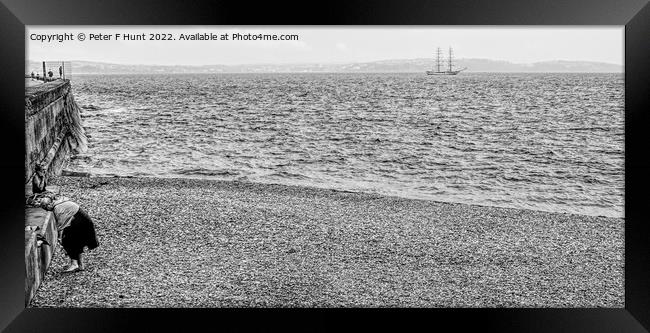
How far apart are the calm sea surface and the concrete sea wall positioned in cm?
139

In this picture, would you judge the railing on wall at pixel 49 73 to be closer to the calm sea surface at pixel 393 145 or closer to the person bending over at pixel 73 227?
the calm sea surface at pixel 393 145

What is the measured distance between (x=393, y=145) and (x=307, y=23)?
2377 cm

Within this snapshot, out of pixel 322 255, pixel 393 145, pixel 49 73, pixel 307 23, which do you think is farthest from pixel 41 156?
pixel 393 145

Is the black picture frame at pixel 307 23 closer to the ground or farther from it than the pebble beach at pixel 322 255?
farther from it

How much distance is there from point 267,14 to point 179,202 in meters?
7.49

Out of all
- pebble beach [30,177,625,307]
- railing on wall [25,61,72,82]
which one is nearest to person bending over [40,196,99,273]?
pebble beach [30,177,625,307]

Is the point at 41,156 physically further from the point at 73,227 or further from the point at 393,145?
the point at 393,145

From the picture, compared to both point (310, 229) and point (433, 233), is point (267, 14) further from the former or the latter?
point (433, 233)

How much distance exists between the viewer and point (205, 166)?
74.9ft

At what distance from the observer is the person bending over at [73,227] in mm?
7547

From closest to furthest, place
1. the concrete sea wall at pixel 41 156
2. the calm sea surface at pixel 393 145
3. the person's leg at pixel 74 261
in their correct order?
the concrete sea wall at pixel 41 156 < the person's leg at pixel 74 261 < the calm sea surface at pixel 393 145

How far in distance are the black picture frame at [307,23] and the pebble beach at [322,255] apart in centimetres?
171

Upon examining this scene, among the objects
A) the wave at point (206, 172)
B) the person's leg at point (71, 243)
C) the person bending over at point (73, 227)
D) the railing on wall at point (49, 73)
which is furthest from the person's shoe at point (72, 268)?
the railing on wall at point (49, 73)
